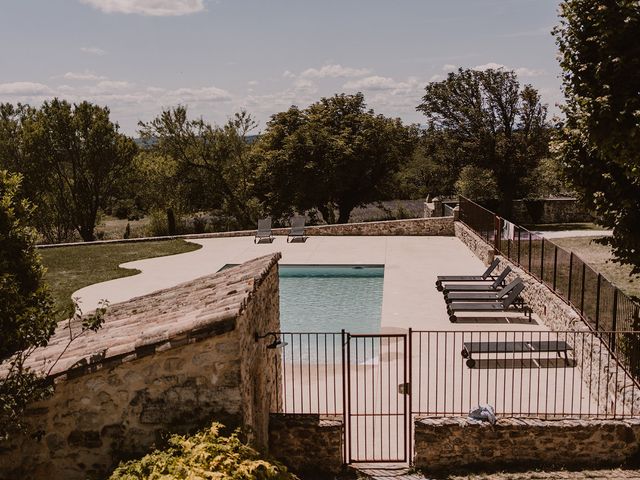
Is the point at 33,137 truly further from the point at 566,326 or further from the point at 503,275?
the point at 566,326

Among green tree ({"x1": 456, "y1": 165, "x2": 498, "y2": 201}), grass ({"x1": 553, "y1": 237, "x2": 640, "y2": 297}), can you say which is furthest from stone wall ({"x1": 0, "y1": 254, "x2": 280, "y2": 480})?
green tree ({"x1": 456, "y1": 165, "x2": 498, "y2": 201})

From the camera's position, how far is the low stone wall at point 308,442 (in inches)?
360

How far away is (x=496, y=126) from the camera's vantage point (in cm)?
3866

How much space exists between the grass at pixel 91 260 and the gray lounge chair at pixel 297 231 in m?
4.84

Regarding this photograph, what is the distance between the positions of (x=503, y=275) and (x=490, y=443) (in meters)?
10.3

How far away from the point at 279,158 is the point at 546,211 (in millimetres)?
17952

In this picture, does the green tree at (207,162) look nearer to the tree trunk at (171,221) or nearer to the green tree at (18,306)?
the tree trunk at (171,221)

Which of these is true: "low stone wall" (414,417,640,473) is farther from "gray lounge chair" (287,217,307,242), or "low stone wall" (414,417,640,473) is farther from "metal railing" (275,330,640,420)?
"gray lounge chair" (287,217,307,242)

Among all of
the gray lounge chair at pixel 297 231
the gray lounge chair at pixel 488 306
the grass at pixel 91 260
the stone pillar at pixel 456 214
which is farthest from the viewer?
the stone pillar at pixel 456 214

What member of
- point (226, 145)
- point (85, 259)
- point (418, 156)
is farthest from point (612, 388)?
point (418, 156)

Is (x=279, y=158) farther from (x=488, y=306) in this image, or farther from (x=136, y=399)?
(x=136, y=399)

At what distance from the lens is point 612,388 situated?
1070 centimetres

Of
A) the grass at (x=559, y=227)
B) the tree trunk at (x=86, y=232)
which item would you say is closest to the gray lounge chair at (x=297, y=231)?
the grass at (x=559, y=227)

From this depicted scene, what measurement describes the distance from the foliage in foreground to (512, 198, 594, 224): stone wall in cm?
3548
